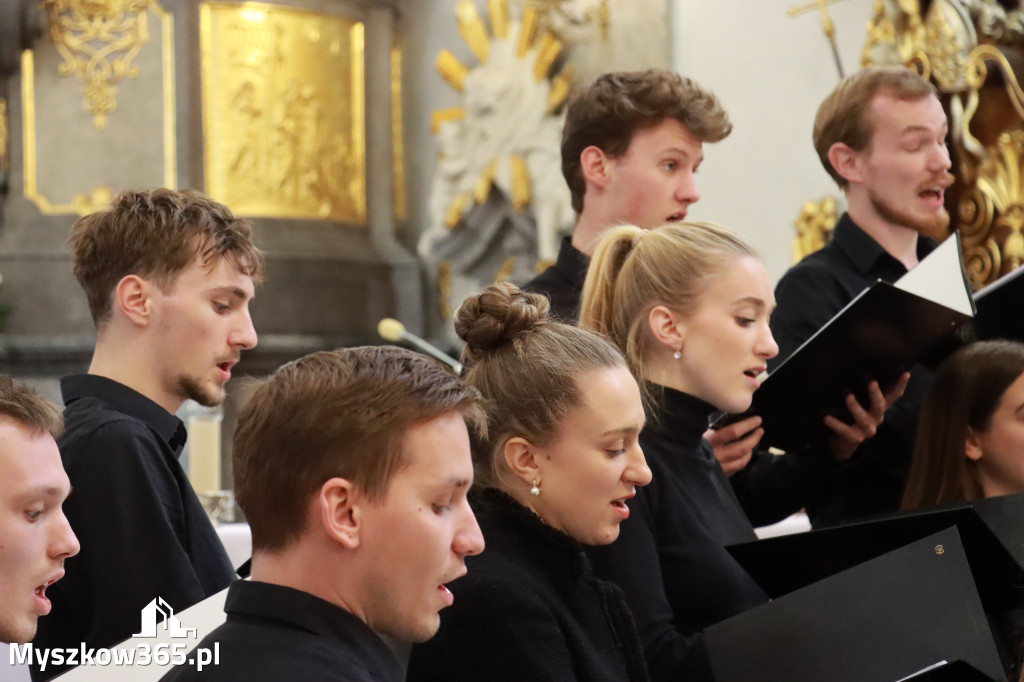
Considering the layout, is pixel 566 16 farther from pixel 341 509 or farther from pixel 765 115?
pixel 341 509

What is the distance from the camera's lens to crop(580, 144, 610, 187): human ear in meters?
3.27

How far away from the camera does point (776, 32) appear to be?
7043 mm

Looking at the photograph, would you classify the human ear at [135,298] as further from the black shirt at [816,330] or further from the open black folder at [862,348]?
the black shirt at [816,330]

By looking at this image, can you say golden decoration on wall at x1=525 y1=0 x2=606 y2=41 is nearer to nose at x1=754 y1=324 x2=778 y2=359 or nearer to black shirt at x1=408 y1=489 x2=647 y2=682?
nose at x1=754 y1=324 x2=778 y2=359

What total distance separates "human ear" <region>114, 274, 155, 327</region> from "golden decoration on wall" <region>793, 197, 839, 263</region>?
4.67 m

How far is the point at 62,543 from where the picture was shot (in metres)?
2.02

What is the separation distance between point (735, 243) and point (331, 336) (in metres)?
6.44

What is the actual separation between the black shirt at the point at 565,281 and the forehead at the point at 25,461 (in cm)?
127

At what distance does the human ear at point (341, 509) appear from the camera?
1.61 meters

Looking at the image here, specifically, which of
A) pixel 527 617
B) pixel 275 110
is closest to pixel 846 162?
pixel 527 617

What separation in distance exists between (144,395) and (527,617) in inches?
34.0

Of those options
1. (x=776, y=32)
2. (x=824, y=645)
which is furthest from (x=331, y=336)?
(x=824, y=645)

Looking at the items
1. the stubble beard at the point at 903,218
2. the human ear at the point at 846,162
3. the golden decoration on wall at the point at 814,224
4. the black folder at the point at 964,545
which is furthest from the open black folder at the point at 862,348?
the golden decoration on wall at the point at 814,224

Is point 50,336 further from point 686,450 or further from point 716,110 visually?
point 686,450
